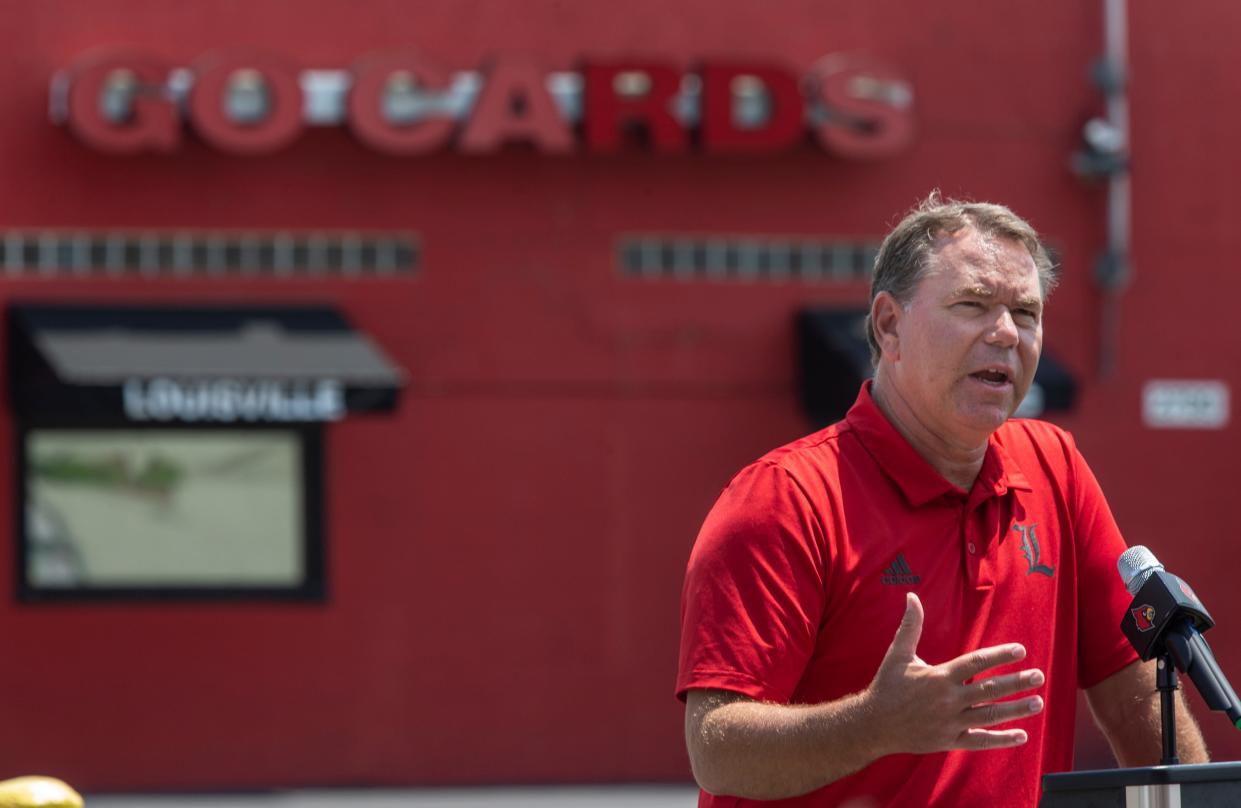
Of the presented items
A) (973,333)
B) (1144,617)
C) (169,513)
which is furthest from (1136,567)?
(169,513)

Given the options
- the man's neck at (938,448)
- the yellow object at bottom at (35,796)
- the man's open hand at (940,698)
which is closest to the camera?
the man's open hand at (940,698)

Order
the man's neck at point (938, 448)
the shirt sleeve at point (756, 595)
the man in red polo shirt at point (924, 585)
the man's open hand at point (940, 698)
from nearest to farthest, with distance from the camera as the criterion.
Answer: the man's open hand at point (940, 698), the man in red polo shirt at point (924, 585), the shirt sleeve at point (756, 595), the man's neck at point (938, 448)

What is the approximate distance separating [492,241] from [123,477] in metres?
2.82

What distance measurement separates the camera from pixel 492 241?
42.0 ft

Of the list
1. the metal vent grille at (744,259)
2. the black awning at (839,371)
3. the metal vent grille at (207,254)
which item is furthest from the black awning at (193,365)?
the black awning at (839,371)

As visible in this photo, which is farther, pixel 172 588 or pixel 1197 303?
pixel 1197 303

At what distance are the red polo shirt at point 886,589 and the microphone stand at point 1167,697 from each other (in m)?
0.21

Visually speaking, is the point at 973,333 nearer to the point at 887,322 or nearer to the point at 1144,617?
the point at 887,322

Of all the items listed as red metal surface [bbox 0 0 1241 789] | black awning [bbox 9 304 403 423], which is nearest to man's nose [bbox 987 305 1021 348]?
black awning [bbox 9 304 403 423]

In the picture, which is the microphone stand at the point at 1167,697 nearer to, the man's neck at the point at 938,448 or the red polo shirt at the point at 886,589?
the red polo shirt at the point at 886,589

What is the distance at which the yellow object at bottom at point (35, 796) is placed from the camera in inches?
156

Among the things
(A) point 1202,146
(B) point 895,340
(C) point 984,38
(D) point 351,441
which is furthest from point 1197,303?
(B) point 895,340

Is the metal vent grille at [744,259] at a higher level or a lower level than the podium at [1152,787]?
higher

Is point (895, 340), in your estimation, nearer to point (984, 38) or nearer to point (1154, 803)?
point (1154, 803)
